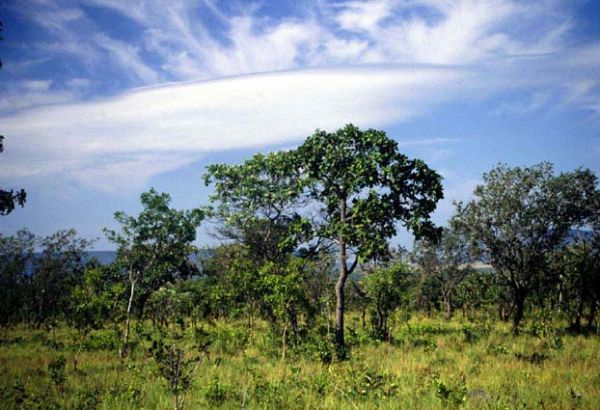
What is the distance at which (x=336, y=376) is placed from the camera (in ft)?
45.5

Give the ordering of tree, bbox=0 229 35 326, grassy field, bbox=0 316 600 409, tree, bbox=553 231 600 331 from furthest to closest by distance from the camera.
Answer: tree, bbox=0 229 35 326
tree, bbox=553 231 600 331
grassy field, bbox=0 316 600 409

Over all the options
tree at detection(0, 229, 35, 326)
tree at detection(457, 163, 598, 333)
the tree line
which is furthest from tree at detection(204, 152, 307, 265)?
tree at detection(0, 229, 35, 326)

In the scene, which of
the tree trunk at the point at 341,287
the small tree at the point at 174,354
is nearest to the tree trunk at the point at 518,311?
the tree trunk at the point at 341,287

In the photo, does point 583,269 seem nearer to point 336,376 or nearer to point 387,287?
point 387,287

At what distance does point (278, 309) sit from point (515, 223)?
16.2 metres

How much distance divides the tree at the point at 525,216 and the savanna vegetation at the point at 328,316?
3.4 inches

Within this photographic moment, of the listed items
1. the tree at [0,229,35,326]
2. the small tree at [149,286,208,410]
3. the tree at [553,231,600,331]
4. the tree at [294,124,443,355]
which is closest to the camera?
the small tree at [149,286,208,410]

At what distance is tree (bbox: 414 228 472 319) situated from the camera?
41688 millimetres

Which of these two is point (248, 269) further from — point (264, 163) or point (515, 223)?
point (515, 223)

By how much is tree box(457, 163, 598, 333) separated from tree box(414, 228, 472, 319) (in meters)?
15.0

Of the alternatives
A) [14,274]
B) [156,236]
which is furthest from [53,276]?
[156,236]

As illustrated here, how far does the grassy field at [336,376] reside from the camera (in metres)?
11.3

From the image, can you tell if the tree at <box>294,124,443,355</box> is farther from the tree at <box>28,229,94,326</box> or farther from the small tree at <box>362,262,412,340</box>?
the tree at <box>28,229,94,326</box>

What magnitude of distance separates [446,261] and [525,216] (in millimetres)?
19214
